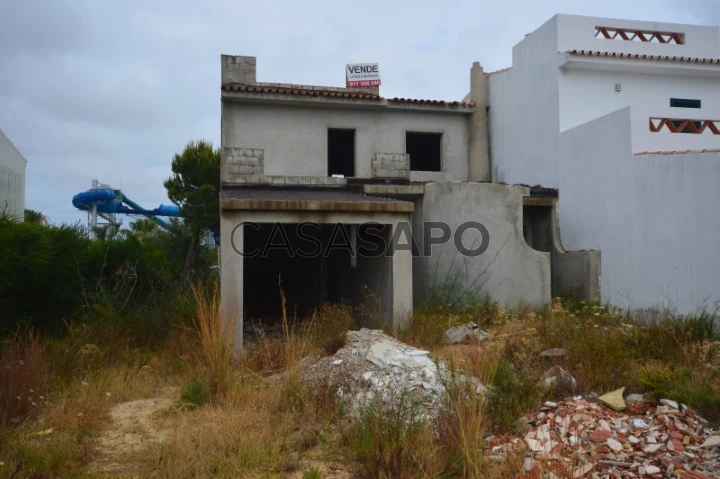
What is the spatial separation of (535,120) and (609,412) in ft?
34.1

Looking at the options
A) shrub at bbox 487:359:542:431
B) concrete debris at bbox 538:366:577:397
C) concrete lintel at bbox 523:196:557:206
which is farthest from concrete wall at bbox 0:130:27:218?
concrete debris at bbox 538:366:577:397

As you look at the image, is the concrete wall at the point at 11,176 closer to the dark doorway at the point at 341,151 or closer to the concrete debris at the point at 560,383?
the dark doorway at the point at 341,151

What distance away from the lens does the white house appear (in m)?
9.60

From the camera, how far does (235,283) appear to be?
8.20 meters

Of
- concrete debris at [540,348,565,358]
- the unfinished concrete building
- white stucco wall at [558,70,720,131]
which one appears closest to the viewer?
concrete debris at [540,348,565,358]

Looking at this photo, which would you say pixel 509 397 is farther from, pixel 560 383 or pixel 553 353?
pixel 553 353

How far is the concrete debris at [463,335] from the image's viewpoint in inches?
323

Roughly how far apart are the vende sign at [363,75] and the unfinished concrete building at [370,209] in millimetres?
270

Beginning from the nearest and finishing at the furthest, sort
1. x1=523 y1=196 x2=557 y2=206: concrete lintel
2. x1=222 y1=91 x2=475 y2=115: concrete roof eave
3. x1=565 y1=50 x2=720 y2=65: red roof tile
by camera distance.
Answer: x1=523 y1=196 x2=557 y2=206: concrete lintel, x1=565 y1=50 x2=720 y2=65: red roof tile, x1=222 y1=91 x2=475 y2=115: concrete roof eave

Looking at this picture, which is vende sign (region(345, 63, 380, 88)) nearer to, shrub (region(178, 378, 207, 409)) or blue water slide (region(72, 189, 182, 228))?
shrub (region(178, 378, 207, 409))

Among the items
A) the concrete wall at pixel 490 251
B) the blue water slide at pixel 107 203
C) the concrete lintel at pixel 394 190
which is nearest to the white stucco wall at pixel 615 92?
the concrete wall at pixel 490 251

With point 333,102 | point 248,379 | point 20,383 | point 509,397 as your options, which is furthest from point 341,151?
point 509,397

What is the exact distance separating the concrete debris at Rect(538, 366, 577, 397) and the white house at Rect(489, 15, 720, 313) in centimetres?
490

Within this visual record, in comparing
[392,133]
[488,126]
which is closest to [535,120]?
Result: [488,126]
